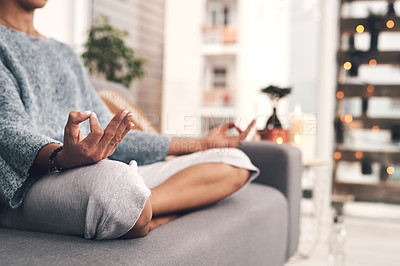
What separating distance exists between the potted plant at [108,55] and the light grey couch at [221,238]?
1596mm

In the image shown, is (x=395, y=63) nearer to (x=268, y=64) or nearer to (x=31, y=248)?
(x=268, y=64)

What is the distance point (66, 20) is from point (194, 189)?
2338 mm

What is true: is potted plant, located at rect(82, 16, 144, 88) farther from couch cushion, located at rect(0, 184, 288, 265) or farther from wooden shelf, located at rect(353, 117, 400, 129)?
couch cushion, located at rect(0, 184, 288, 265)

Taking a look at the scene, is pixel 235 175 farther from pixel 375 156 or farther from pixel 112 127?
pixel 375 156

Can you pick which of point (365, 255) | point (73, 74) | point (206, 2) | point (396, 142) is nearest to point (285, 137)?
point (365, 255)

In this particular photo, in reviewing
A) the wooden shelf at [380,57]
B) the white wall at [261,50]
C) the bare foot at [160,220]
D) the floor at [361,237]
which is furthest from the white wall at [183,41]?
the bare foot at [160,220]

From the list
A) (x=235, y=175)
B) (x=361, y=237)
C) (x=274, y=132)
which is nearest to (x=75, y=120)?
(x=235, y=175)

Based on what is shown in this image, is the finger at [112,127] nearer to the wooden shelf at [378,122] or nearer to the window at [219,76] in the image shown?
the wooden shelf at [378,122]

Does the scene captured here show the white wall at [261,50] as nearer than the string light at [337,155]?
No

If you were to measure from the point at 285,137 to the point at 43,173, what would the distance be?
1204mm

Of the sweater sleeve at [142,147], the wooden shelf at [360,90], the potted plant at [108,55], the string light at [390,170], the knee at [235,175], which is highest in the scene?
the potted plant at [108,55]

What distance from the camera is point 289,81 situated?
3383 millimetres

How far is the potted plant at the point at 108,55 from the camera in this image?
9.05ft

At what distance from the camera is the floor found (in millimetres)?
1975
